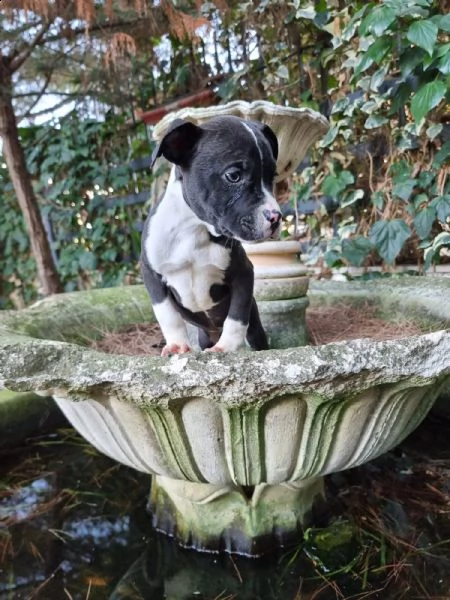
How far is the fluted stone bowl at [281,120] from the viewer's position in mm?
1062

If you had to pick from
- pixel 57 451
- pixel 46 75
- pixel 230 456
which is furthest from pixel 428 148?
pixel 46 75

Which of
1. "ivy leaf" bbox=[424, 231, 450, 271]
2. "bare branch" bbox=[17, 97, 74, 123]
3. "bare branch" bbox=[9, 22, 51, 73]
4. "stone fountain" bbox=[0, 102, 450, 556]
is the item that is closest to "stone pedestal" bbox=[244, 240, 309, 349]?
"stone fountain" bbox=[0, 102, 450, 556]

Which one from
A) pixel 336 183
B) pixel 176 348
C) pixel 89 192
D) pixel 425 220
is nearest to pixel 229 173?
pixel 176 348

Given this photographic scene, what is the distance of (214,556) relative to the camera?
41.6 inches

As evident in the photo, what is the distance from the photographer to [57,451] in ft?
5.39

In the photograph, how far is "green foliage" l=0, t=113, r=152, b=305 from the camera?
129 inches

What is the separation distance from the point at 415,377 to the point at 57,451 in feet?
4.33

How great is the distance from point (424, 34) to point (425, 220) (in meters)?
0.63

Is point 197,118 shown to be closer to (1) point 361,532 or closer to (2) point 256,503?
(2) point 256,503

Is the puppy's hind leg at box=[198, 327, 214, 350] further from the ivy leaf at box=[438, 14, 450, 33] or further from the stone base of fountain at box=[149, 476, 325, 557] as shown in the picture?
the ivy leaf at box=[438, 14, 450, 33]

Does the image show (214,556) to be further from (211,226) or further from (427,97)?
(427,97)

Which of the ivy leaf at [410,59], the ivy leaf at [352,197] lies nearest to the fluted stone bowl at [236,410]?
the ivy leaf at [410,59]

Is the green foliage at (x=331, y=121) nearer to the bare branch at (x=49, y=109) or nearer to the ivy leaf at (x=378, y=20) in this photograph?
the ivy leaf at (x=378, y=20)

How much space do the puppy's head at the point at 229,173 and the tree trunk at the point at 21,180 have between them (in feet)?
7.16
